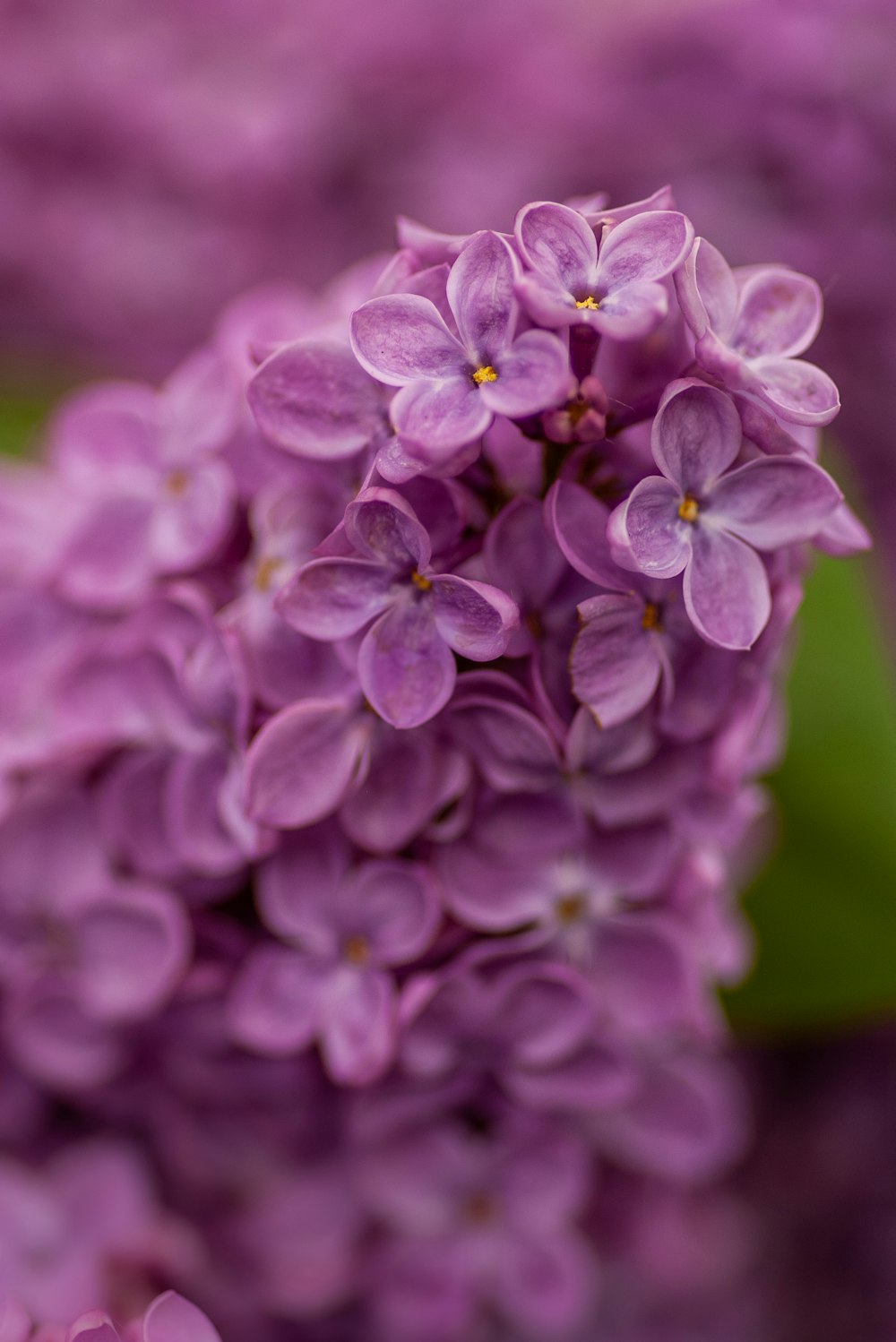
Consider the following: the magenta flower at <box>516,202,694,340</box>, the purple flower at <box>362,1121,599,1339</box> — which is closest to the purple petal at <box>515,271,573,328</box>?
the magenta flower at <box>516,202,694,340</box>

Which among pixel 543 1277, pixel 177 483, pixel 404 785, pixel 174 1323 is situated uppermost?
pixel 177 483

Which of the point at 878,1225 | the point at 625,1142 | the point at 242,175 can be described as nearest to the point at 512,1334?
the point at 625,1142

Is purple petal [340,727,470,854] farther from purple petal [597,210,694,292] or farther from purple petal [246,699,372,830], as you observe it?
purple petal [597,210,694,292]

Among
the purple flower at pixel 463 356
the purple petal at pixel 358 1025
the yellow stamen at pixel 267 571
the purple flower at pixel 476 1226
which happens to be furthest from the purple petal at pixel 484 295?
the purple flower at pixel 476 1226

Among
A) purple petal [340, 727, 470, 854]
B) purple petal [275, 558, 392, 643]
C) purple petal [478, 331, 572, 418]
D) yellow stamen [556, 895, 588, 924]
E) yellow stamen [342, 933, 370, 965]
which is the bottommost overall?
yellow stamen [342, 933, 370, 965]

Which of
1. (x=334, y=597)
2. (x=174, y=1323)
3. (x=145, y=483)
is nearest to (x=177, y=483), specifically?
(x=145, y=483)

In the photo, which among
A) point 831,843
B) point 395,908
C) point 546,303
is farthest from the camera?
point 831,843

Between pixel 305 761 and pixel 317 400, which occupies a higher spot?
pixel 317 400

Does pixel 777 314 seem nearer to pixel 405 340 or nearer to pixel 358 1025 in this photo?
pixel 405 340
